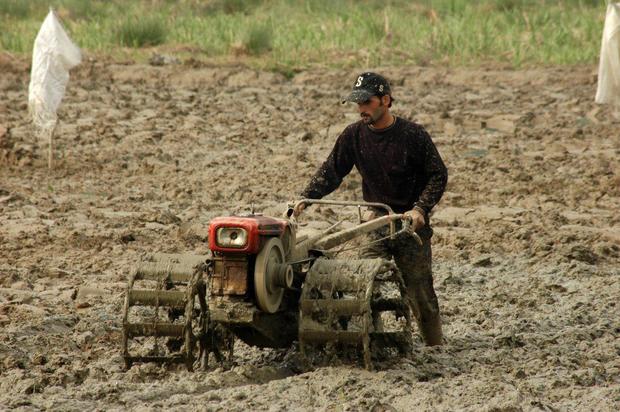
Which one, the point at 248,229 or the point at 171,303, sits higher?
the point at 248,229

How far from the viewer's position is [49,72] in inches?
437

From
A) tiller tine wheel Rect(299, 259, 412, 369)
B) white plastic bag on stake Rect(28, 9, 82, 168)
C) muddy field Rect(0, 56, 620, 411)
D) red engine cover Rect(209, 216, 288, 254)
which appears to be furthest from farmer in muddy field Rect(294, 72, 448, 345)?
white plastic bag on stake Rect(28, 9, 82, 168)

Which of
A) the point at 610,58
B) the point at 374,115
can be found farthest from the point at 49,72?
the point at 374,115

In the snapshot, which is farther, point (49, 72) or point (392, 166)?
point (49, 72)

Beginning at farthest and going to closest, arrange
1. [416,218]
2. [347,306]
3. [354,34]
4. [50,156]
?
[354,34], [50,156], [416,218], [347,306]

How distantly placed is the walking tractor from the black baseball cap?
56 centimetres

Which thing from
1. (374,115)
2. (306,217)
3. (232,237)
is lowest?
(306,217)

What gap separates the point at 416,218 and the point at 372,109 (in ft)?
2.01

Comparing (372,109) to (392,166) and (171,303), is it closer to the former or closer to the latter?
(392,166)

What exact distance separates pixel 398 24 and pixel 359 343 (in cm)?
1150

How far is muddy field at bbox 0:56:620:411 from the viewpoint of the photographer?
5902mm

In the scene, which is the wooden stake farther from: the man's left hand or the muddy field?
the man's left hand

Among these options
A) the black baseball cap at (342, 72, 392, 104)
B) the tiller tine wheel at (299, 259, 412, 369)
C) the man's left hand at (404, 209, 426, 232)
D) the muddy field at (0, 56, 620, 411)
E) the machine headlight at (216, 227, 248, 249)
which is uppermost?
the black baseball cap at (342, 72, 392, 104)

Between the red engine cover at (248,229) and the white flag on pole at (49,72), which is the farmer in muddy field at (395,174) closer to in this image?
the red engine cover at (248,229)
